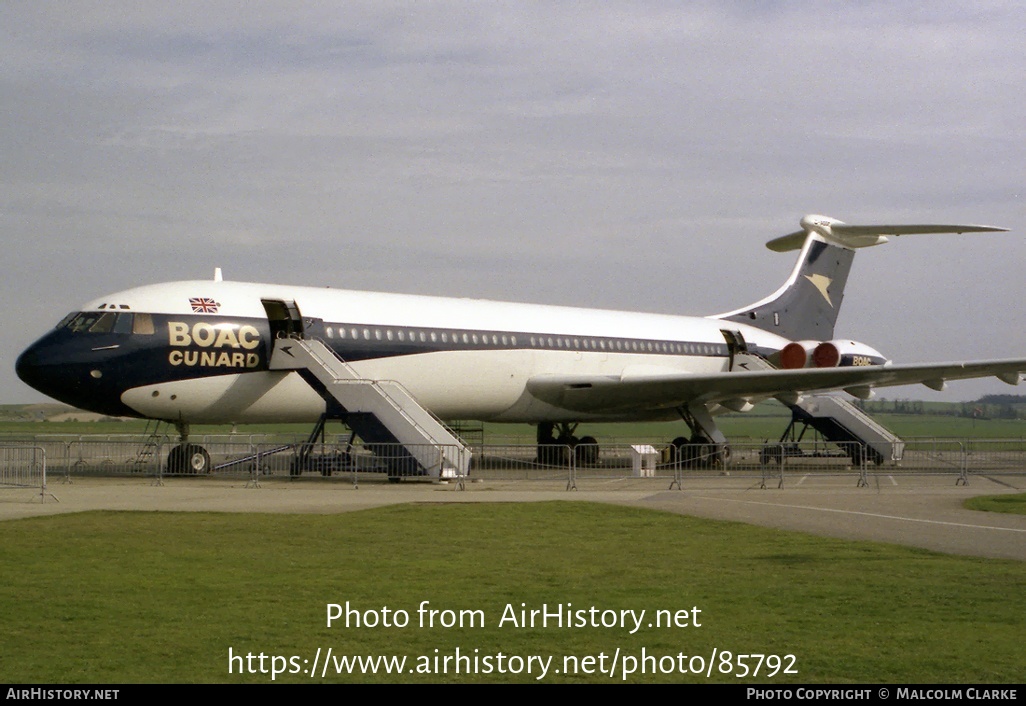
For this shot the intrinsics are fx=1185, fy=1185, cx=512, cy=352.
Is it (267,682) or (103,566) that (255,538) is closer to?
(103,566)

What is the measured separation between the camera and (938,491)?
22.5 m

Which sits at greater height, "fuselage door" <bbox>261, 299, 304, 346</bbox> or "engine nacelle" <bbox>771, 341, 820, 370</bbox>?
"fuselage door" <bbox>261, 299, 304, 346</bbox>

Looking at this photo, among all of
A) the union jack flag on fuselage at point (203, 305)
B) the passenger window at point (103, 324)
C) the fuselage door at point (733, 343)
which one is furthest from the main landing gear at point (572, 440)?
the passenger window at point (103, 324)

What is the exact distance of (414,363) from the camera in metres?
27.8

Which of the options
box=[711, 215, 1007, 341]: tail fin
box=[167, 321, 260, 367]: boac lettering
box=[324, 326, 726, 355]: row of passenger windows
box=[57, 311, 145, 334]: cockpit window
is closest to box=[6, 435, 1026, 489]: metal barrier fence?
box=[167, 321, 260, 367]: boac lettering

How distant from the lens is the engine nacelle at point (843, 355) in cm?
3581

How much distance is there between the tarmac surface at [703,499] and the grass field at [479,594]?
5.13 feet

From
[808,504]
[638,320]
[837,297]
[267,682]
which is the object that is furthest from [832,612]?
[837,297]

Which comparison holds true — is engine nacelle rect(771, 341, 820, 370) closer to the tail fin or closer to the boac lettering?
the tail fin

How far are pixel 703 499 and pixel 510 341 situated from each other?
11.1 m

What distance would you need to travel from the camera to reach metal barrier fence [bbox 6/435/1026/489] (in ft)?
78.8

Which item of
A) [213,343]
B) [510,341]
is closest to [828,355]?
[510,341]

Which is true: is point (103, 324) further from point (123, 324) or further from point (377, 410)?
point (377, 410)

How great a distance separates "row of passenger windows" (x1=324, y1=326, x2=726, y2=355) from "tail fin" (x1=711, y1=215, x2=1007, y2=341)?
3391 mm
